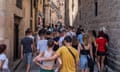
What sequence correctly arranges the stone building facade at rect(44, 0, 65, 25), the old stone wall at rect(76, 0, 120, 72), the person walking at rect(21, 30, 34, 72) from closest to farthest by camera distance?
the person walking at rect(21, 30, 34, 72) → the old stone wall at rect(76, 0, 120, 72) → the stone building facade at rect(44, 0, 65, 25)

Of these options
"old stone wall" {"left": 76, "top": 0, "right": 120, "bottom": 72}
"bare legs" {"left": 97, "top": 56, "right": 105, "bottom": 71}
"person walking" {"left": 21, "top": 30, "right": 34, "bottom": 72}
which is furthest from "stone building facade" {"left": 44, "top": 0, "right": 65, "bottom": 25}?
"person walking" {"left": 21, "top": 30, "right": 34, "bottom": 72}

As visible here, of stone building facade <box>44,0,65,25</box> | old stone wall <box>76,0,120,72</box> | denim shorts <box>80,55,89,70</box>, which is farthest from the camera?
stone building facade <box>44,0,65,25</box>

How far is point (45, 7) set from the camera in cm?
4181

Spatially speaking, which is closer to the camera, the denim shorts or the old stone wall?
the denim shorts

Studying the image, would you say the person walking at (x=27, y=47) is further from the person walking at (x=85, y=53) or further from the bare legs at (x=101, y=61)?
the bare legs at (x=101, y=61)

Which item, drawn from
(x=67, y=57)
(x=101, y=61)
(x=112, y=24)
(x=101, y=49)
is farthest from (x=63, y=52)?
(x=112, y=24)

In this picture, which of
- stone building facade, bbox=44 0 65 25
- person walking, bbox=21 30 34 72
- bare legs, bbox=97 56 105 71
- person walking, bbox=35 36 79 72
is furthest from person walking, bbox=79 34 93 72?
stone building facade, bbox=44 0 65 25

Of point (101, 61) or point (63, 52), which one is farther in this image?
point (101, 61)

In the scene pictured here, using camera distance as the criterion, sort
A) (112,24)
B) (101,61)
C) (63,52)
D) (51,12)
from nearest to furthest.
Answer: (63,52), (101,61), (112,24), (51,12)

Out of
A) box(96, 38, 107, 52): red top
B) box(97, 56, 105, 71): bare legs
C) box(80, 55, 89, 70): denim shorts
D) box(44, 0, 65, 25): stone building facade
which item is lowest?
box(97, 56, 105, 71): bare legs

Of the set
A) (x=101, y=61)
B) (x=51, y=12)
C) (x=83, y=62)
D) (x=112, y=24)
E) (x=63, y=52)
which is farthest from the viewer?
(x=51, y=12)

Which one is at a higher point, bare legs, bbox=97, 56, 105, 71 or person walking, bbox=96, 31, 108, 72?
person walking, bbox=96, 31, 108, 72

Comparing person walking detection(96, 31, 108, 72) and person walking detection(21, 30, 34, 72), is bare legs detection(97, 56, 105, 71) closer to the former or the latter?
person walking detection(96, 31, 108, 72)

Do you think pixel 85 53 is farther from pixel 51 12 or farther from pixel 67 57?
pixel 51 12
